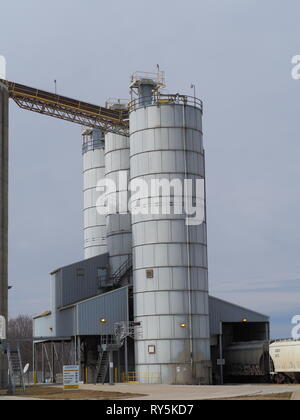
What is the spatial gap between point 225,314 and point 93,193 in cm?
2290

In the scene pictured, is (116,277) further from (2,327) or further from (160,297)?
(2,327)

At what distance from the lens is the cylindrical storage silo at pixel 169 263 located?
56.8 metres

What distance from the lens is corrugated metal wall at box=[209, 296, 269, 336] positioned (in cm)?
6294

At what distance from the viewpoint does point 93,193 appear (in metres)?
79.0

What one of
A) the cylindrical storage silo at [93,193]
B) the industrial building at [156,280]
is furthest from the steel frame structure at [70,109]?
the cylindrical storage silo at [93,193]

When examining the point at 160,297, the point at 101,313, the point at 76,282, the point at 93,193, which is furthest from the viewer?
the point at 93,193

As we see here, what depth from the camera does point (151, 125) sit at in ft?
196

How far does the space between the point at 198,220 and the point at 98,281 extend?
14.3 metres

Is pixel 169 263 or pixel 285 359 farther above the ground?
pixel 169 263

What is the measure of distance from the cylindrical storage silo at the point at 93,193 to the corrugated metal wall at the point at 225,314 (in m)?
18.5

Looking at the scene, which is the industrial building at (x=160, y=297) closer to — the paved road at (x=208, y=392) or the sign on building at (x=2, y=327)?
the sign on building at (x=2, y=327)

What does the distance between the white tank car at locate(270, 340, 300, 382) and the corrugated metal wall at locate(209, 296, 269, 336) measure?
8.19m

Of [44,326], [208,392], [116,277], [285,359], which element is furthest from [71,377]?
[44,326]
